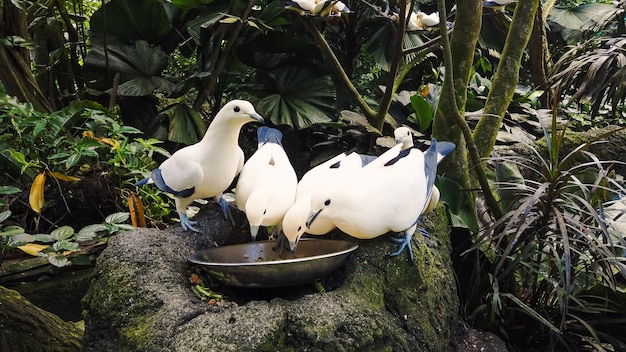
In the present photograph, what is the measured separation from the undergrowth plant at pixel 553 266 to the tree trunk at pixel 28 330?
1.57 m

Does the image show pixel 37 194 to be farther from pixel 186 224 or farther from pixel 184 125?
pixel 184 125

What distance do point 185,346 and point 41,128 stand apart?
1.53 meters

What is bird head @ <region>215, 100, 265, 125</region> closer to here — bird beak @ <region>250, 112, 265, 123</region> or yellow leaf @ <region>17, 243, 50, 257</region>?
bird beak @ <region>250, 112, 265, 123</region>

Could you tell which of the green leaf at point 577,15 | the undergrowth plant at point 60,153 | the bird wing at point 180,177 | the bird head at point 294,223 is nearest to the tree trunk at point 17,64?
the undergrowth plant at point 60,153

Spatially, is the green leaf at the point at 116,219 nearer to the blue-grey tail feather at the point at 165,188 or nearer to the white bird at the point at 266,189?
the blue-grey tail feather at the point at 165,188

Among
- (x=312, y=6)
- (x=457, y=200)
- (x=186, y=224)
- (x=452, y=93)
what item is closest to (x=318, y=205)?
(x=186, y=224)

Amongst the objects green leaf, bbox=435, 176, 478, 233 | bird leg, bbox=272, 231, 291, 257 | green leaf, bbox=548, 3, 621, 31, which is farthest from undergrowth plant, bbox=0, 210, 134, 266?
green leaf, bbox=548, 3, 621, 31

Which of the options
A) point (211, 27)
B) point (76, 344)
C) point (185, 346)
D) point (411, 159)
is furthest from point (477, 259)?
point (211, 27)

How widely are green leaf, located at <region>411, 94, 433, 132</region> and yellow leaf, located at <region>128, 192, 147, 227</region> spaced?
185cm

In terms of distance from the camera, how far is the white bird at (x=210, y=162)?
1.85m

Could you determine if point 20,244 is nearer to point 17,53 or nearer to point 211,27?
point 17,53

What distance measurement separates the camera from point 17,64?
10.7ft

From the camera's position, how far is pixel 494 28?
196 inches

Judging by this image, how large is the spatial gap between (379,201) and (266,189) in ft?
1.23
